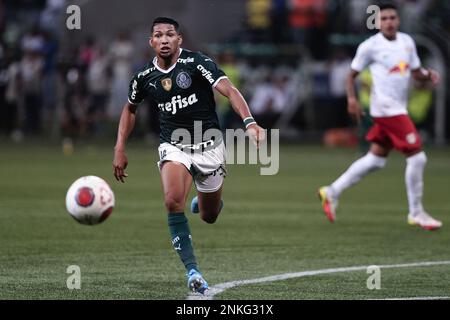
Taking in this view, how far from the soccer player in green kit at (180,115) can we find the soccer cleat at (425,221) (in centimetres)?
444

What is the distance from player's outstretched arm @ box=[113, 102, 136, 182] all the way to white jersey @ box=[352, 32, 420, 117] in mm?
4824

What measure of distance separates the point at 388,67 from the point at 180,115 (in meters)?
5.21

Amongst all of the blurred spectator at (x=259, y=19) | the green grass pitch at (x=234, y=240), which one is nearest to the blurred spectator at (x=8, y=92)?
the blurred spectator at (x=259, y=19)

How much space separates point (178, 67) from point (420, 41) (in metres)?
22.4

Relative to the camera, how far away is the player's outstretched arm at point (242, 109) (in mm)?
9172

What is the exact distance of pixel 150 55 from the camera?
30859mm

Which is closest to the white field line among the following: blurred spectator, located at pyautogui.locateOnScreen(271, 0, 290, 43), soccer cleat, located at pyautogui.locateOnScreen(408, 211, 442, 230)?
soccer cleat, located at pyautogui.locateOnScreen(408, 211, 442, 230)

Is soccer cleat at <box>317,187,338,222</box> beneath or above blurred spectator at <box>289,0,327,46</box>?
beneath

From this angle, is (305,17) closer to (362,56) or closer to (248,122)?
(362,56)

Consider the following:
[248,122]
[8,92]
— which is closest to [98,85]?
[8,92]

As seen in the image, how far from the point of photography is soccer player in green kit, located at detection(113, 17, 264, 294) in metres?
9.79

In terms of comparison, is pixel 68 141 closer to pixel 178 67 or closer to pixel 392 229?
pixel 392 229

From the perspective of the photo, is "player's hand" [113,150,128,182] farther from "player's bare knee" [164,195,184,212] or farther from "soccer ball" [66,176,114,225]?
"player's bare knee" [164,195,184,212]
